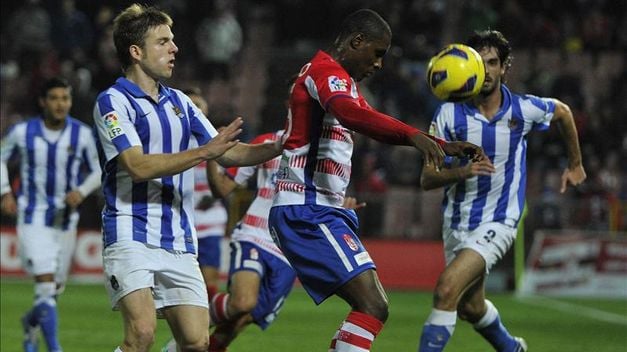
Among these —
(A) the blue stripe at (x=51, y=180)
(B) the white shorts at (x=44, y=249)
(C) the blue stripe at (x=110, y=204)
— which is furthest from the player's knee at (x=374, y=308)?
(A) the blue stripe at (x=51, y=180)

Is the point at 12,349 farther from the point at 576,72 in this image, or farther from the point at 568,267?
the point at 576,72

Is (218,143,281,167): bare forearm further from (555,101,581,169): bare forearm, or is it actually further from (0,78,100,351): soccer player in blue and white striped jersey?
(0,78,100,351): soccer player in blue and white striped jersey

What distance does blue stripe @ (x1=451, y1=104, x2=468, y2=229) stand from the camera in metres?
8.40

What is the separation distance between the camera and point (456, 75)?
7.19 metres

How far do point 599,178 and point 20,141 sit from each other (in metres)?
12.0

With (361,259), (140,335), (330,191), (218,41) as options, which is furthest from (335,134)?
(218,41)

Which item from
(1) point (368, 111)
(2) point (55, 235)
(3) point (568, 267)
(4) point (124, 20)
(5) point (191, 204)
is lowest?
(3) point (568, 267)

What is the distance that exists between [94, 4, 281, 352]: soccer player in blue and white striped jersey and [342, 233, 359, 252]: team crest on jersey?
80 cm

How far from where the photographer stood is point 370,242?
59.8ft

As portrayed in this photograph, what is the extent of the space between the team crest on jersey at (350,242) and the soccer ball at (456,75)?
1333 mm

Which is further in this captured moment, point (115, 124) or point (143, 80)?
point (143, 80)

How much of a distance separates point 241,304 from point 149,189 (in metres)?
2.55

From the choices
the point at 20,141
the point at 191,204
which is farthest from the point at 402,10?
the point at 191,204

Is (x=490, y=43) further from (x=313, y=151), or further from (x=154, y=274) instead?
(x=154, y=274)
